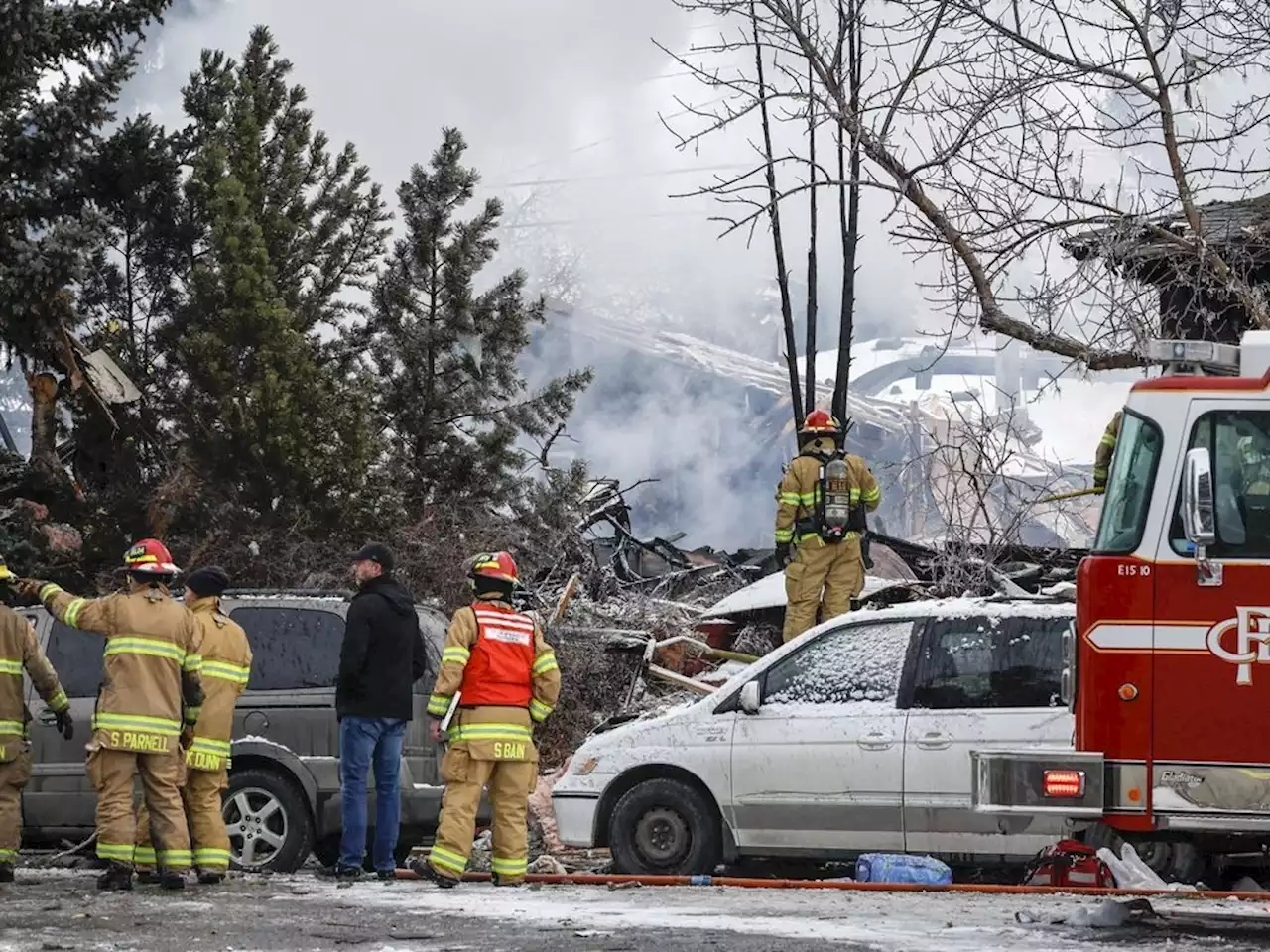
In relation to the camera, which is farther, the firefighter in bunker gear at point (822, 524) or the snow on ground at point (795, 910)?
the firefighter in bunker gear at point (822, 524)

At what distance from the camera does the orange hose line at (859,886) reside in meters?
8.78

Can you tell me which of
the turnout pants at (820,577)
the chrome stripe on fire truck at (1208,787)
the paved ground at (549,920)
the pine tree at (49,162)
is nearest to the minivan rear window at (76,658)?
the paved ground at (549,920)

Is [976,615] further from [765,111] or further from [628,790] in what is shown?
[765,111]

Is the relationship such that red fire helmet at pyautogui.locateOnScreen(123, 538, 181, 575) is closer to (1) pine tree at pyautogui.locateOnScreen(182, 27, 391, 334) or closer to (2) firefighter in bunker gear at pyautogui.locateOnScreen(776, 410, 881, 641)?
(2) firefighter in bunker gear at pyautogui.locateOnScreen(776, 410, 881, 641)

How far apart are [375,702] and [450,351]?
8497 millimetres

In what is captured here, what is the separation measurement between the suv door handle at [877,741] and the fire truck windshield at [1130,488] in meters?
2.76

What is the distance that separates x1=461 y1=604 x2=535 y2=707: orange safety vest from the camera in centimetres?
971

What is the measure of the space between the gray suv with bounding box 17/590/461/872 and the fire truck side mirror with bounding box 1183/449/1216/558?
17.0ft

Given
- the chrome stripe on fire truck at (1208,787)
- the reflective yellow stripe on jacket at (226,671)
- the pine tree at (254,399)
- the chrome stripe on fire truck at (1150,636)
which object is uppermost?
the pine tree at (254,399)

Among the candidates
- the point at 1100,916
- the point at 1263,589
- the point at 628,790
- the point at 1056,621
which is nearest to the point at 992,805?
the point at 1100,916

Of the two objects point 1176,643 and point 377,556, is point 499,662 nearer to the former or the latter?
point 377,556

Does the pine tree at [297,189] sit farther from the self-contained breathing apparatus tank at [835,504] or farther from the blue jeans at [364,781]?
the blue jeans at [364,781]

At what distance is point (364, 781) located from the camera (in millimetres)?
10219

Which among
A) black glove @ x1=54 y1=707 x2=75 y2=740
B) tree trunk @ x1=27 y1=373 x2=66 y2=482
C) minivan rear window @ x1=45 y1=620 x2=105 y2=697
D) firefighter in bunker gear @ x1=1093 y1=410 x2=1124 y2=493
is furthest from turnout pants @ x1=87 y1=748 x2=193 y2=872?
tree trunk @ x1=27 y1=373 x2=66 y2=482
